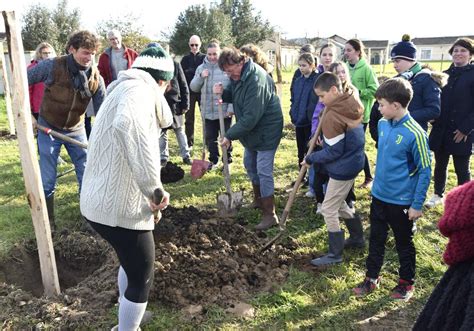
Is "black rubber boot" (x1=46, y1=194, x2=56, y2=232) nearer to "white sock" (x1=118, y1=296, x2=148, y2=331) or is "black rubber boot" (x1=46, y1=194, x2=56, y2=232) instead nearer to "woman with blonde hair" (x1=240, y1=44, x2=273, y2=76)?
"white sock" (x1=118, y1=296, x2=148, y2=331)

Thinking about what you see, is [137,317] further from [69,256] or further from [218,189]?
[218,189]

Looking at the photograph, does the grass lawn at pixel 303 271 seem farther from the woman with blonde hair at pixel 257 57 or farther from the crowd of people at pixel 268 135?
the woman with blonde hair at pixel 257 57

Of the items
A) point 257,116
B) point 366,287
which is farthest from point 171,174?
point 366,287

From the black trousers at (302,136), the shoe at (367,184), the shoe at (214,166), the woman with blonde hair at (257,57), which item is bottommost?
the shoe at (367,184)

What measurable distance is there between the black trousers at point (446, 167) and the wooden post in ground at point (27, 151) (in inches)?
176

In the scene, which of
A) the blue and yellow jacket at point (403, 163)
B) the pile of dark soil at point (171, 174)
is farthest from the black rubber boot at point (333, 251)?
the pile of dark soil at point (171, 174)

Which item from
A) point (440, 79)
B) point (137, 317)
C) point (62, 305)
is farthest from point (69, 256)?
point (440, 79)

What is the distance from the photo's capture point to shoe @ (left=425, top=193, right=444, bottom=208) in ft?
17.5

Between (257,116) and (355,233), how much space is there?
61.4 inches

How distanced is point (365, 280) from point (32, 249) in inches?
128

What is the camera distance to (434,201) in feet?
17.7

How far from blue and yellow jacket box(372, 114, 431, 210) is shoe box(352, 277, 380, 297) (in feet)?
2.51

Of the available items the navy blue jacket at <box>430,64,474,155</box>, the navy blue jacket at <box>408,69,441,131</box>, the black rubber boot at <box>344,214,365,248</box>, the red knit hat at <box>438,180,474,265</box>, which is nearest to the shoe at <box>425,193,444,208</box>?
the navy blue jacket at <box>430,64,474,155</box>

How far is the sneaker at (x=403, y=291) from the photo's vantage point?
11.4ft
